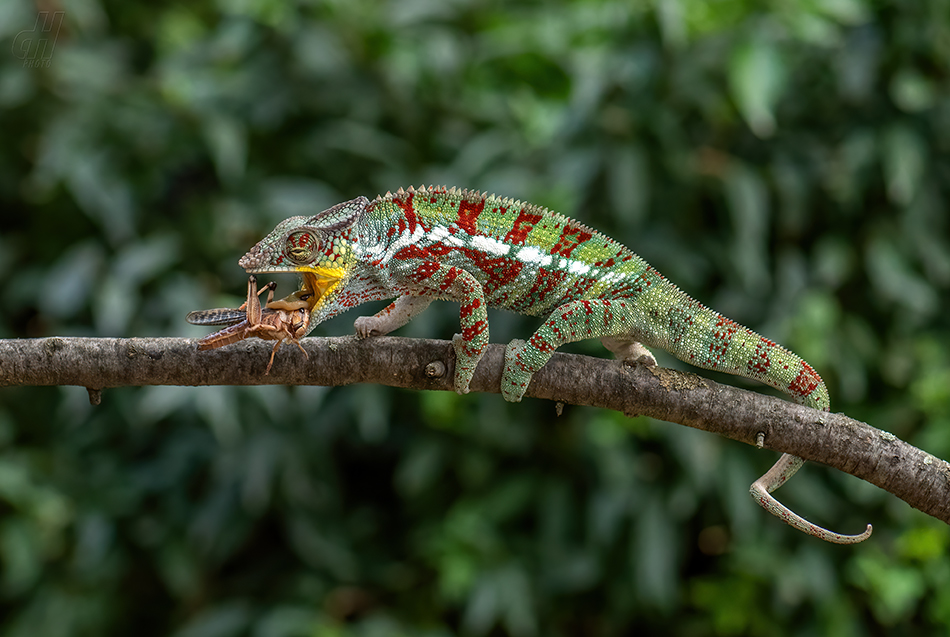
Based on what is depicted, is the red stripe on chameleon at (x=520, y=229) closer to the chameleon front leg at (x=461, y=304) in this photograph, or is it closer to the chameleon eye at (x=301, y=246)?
the chameleon front leg at (x=461, y=304)

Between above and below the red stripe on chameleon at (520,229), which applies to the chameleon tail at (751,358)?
below

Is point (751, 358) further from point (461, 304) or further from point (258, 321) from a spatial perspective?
point (258, 321)

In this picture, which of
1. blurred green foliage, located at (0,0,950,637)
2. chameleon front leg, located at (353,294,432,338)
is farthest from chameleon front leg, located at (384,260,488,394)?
blurred green foliage, located at (0,0,950,637)

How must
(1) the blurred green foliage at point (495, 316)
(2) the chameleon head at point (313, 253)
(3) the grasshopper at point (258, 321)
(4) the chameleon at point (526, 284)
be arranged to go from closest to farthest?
(3) the grasshopper at point (258, 321), (2) the chameleon head at point (313, 253), (4) the chameleon at point (526, 284), (1) the blurred green foliage at point (495, 316)

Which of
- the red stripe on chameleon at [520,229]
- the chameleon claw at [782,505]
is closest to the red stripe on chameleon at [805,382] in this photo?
the chameleon claw at [782,505]

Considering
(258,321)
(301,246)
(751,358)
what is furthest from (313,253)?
(751,358)
